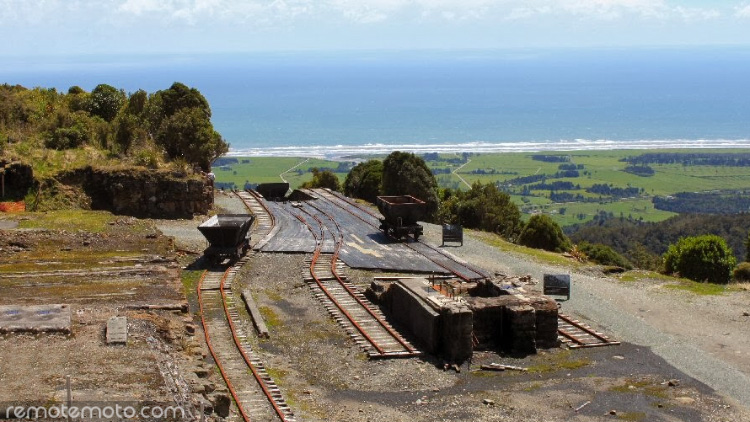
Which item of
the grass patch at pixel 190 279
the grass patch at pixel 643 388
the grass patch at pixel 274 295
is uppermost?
the grass patch at pixel 190 279

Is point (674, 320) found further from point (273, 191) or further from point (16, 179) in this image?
point (273, 191)

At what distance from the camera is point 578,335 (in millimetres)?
26547

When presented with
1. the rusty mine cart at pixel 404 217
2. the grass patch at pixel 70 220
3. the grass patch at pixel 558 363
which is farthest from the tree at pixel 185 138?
the grass patch at pixel 558 363

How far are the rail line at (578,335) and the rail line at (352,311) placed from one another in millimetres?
4792

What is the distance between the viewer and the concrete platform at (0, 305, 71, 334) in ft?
65.8

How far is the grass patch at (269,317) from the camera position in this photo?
27.5 metres

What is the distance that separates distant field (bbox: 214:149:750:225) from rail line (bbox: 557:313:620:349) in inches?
3756

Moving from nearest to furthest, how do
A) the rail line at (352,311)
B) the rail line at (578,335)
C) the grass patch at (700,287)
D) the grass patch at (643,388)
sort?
the grass patch at (643,388) → the rail line at (352,311) → the rail line at (578,335) → the grass patch at (700,287)

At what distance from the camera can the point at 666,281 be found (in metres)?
35.4

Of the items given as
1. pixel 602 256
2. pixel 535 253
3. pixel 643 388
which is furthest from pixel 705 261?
pixel 643 388

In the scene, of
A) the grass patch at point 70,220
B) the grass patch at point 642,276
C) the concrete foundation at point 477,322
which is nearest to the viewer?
the concrete foundation at point 477,322

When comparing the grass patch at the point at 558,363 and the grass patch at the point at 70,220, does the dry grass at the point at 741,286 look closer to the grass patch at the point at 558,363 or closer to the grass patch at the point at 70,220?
the grass patch at the point at 558,363

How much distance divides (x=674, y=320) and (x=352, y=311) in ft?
34.8

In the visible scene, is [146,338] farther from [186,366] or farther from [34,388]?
[34,388]
